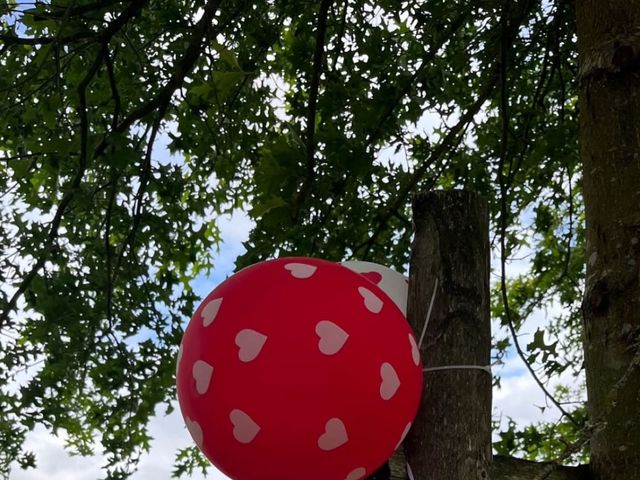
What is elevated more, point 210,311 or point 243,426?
point 210,311

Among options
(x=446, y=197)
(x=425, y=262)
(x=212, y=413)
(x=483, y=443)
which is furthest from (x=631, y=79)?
(x=212, y=413)

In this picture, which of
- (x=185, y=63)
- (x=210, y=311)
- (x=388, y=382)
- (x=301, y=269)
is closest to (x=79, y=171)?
(x=185, y=63)

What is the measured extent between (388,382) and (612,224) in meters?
1.07

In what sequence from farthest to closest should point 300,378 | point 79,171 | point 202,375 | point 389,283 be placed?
point 79,171
point 389,283
point 202,375
point 300,378

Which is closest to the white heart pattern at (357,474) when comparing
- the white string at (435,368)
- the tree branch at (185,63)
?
the white string at (435,368)

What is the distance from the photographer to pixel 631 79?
2.72 metres

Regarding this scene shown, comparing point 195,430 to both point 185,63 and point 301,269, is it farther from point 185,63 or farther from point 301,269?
point 185,63

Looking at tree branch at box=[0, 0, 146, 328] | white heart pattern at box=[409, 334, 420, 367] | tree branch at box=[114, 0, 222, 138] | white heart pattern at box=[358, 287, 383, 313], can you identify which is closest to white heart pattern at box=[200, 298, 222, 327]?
white heart pattern at box=[358, 287, 383, 313]

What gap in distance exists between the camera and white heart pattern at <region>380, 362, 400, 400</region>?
6.38ft

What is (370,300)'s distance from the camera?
205 centimetres

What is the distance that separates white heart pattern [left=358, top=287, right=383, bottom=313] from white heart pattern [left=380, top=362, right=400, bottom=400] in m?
0.15

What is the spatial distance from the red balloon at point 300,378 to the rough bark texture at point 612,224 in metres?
0.64

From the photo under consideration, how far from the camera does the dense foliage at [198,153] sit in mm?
3357

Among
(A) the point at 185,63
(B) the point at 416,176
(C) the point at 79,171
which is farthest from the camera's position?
(B) the point at 416,176
